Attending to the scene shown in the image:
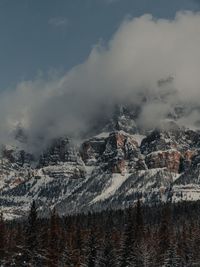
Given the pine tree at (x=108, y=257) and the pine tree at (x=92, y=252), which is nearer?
the pine tree at (x=108, y=257)

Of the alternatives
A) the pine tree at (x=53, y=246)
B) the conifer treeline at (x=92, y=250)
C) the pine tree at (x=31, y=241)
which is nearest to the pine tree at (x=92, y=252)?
the conifer treeline at (x=92, y=250)

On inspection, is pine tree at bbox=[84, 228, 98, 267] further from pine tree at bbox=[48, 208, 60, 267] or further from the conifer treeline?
pine tree at bbox=[48, 208, 60, 267]

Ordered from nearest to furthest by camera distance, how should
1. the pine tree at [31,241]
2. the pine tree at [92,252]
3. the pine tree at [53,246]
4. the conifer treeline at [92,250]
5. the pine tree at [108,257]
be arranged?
the pine tree at [31,241]
the conifer treeline at [92,250]
the pine tree at [53,246]
the pine tree at [108,257]
the pine tree at [92,252]

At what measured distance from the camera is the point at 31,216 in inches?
3022

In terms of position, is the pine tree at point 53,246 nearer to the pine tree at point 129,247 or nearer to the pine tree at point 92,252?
the pine tree at point 129,247

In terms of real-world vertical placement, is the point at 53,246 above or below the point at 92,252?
below

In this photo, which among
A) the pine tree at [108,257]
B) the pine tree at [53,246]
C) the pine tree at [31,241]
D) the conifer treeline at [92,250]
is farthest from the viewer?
the pine tree at [108,257]

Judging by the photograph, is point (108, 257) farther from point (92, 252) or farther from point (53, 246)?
point (53, 246)

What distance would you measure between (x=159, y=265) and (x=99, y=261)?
13.3m

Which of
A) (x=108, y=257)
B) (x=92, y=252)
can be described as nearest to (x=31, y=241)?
(x=108, y=257)

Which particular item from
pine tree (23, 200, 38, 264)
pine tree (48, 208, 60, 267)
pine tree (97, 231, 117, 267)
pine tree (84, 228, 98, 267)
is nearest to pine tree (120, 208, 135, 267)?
pine tree (97, 231, 117, 267)

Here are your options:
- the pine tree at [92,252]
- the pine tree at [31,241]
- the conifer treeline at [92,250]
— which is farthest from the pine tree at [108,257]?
the pine tree at [31,241]

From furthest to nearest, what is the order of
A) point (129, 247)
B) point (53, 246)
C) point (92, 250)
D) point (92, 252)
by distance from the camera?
point (92, 250), point (92, 252), point (129, 247), point (53, 246)

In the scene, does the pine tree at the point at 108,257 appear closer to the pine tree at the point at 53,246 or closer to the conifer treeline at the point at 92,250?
the conifer treeline at the point at 92,250
